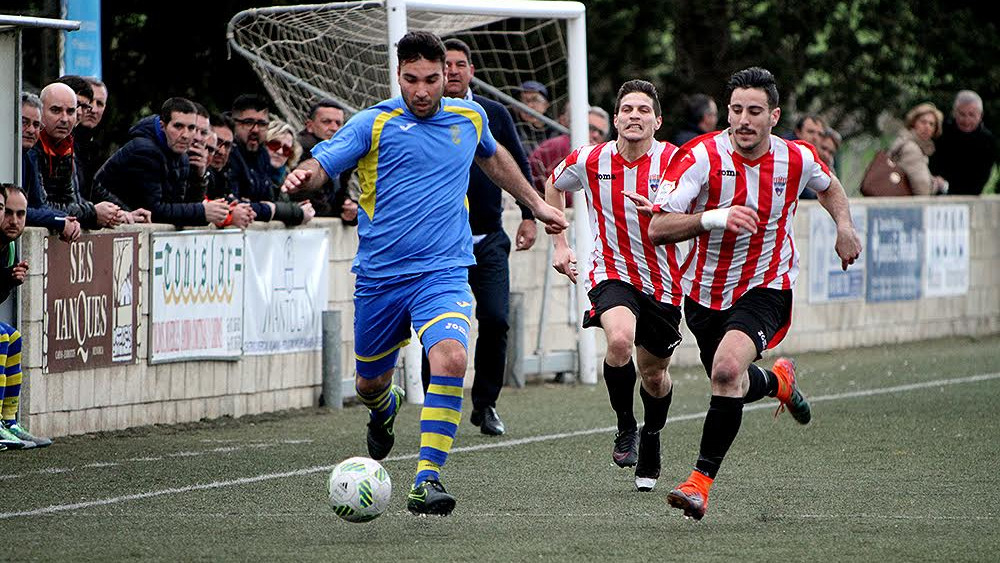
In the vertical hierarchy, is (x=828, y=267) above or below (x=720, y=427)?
above

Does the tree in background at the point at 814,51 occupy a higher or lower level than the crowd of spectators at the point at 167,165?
higher

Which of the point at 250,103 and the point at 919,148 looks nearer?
the point at 250,103

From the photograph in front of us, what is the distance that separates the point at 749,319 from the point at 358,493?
6.45ft

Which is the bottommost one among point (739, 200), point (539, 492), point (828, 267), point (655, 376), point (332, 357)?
point (539, 492)

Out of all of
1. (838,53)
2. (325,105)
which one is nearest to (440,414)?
(325,105)

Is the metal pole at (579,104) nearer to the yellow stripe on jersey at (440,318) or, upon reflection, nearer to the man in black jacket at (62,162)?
the man in black jacket at (62,162)

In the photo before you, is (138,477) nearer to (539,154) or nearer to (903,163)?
(539,154)

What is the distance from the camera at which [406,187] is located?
818 centimetres

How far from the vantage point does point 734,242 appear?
832 cm

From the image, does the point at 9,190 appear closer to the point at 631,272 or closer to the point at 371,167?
the point at 371,167

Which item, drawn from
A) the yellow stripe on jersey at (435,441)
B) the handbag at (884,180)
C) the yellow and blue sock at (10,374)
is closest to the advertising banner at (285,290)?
the yellow and blue sock at (10,374)

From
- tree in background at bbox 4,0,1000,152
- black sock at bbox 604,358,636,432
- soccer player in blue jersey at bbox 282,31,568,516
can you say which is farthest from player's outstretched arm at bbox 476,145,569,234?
tree in background at bbox 4,0,1000,152

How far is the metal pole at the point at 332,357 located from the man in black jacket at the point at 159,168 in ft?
4.94

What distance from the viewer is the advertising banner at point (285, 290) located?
12.4 metres
